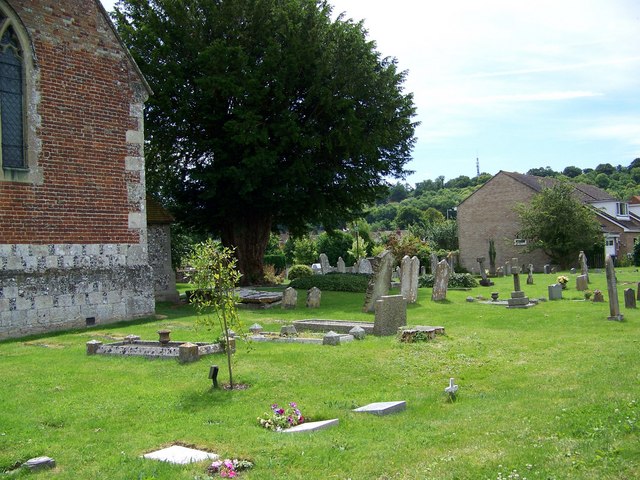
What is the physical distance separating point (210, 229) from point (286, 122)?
8142 mm

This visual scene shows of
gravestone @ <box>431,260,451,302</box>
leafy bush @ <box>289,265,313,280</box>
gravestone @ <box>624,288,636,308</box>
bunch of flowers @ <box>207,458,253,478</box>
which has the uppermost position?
leafy bush @ <box>289,265,313,280</box>

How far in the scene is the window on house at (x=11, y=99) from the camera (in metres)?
15.5

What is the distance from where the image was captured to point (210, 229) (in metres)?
31.3

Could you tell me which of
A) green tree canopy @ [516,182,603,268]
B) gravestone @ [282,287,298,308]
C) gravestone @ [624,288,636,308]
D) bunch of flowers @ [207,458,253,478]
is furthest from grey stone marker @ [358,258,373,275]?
bunch of flowers @ [207,458,253,478]

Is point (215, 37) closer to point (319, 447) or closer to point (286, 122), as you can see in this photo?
point (286, 122)

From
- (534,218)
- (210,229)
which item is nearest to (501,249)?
(534,218)

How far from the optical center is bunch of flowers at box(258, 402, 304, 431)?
715 cm

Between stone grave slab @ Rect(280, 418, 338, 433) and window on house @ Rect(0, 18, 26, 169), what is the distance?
11.8 m

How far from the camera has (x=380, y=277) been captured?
61.7 ft

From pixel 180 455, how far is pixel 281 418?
143 centimetres

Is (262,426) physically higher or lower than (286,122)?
lower

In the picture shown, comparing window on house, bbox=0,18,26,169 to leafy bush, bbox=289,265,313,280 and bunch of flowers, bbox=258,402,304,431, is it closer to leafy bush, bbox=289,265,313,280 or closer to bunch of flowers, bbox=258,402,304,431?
bunch of flowers, bbox=258,402,304,431

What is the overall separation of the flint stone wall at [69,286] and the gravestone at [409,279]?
27.8 feet

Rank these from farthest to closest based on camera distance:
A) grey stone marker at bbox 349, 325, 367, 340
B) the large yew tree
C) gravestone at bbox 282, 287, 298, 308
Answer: the large yew tree → gravestone at bbox 282, 287, 298, 308 → grey stone marker at bbox 349, 325, 367, 340
